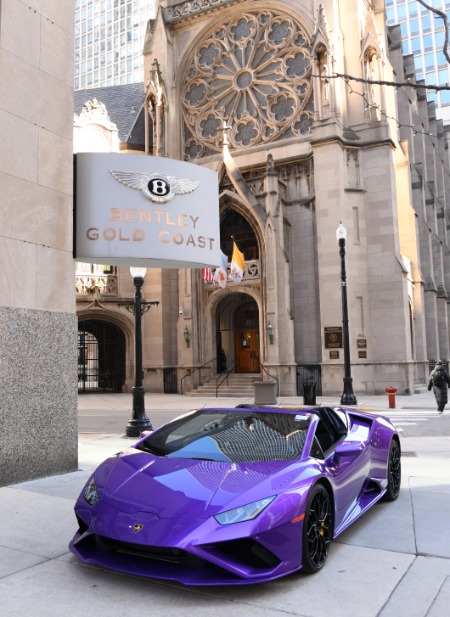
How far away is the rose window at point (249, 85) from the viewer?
28953mm

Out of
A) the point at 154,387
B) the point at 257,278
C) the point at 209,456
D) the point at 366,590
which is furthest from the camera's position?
the point at 154,387

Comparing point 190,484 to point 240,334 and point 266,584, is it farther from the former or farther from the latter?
point 240,334

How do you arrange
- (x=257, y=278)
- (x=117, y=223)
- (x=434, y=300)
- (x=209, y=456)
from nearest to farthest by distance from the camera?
1. (x=209, y=456)
2. (x=117, y=223)
3. (x=257, y=278)
4. (x=434, y=300)

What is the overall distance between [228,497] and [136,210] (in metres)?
5.84

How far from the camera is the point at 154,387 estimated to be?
29.2 metres

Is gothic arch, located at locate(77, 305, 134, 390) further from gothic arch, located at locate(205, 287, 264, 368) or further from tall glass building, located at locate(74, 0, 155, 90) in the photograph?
tall glass building, located at locate(74, 0, 155, 90)

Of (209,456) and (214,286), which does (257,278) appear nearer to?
(214,286)

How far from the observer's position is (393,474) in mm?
6453

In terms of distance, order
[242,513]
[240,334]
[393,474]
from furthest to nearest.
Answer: [240,334]
[393,474]
[242,513]

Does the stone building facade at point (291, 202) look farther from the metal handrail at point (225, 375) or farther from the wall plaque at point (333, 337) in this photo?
the metal handrail at point (225, 375)

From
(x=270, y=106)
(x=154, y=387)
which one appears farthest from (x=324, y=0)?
(x=154, y=387)

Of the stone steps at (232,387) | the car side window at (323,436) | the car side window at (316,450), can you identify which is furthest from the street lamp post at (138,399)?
the stone steps at (232,387)

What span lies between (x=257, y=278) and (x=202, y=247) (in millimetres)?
17148

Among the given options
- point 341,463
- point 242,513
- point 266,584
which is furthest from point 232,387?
point 242,513
